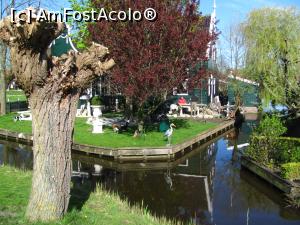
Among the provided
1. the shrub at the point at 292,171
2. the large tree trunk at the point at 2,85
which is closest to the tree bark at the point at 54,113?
the shrub at the point at 292,171

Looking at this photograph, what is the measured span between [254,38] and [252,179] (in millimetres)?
17676

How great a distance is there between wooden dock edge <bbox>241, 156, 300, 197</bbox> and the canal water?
0.80ft

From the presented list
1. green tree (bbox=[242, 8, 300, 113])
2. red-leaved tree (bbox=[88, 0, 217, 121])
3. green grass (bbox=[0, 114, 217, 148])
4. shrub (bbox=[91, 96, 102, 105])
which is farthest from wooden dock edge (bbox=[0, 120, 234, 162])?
shrub (bbox=[91, 96, 102, 105])

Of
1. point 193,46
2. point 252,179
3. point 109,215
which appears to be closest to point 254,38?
point 193,46

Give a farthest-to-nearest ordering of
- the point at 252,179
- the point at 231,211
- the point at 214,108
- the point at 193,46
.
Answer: the point at 214,108
the point at 193,46
the point at 252,179
the point at 231,211

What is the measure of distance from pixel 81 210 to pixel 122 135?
1283 cm

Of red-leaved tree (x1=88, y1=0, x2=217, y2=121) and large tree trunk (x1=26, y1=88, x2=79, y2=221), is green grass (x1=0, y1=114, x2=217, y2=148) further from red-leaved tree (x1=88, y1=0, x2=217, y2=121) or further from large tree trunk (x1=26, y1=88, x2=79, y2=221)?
large tree trunk (x1=26, y1=88, x2=79, y2=221)

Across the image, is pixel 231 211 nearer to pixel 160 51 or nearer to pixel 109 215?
pixel 109 215

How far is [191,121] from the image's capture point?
29672mm

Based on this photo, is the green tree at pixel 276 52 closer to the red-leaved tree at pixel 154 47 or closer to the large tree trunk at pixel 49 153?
the red-leaved tree at pixel 154 47

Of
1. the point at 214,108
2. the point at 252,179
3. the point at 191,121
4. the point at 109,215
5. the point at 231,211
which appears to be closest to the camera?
the point at 109,215

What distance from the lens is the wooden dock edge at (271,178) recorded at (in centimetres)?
1259

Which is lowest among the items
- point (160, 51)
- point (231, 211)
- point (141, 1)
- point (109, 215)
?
point (231, 211)

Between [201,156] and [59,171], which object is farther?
[201,156]
